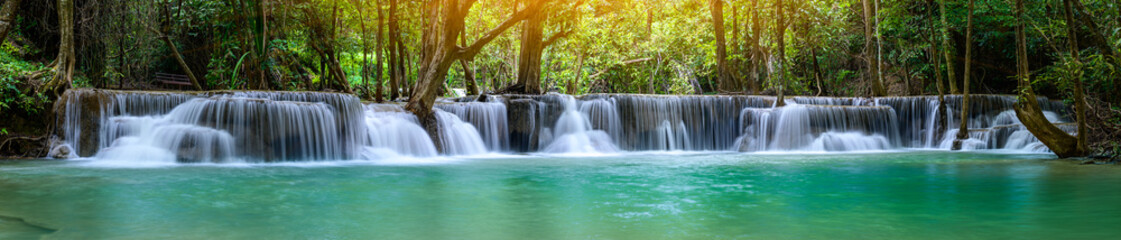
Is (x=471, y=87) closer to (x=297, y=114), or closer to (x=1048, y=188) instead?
(x=297, y=114)

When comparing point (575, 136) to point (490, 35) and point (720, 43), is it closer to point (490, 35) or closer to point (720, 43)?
point (490, 35)

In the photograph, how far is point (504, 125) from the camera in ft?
46.7

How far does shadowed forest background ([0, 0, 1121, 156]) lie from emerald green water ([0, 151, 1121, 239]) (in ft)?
9.53

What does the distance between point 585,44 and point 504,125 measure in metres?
6.95

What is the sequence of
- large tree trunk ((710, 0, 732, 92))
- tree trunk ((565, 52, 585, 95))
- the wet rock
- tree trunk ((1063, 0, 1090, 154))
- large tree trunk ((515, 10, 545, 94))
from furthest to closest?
1. tree trunk ((565, 52, 585, 95))
2. large tree trunk ((710, 0, 732, 92))
3. large tree trunk ((515, 10, 545, 94))
4. the wet rock
5. tree trunk ((1063, 0, 1090, 154))

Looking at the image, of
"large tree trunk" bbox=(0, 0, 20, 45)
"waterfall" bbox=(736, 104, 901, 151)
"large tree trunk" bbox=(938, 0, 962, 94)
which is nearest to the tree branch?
"waterfall" bbox=(736, 104, 901, 151)

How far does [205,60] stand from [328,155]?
9936 mm

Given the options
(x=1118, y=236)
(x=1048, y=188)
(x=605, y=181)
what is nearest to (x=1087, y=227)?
(x=1118, y=236)

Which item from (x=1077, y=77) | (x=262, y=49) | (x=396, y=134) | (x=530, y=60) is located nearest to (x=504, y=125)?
(x=530, y=60)

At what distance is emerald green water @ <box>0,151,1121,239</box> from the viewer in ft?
13.1

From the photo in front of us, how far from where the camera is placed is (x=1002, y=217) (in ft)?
14.8

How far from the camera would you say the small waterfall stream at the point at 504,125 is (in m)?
10.3

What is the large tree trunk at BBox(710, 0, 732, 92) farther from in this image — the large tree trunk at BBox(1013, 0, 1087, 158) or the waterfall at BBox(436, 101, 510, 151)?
the large tree trunk at BBox(1013, 0, 1087, 158)

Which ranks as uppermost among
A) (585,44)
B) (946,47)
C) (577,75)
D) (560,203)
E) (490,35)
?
(585,44)
